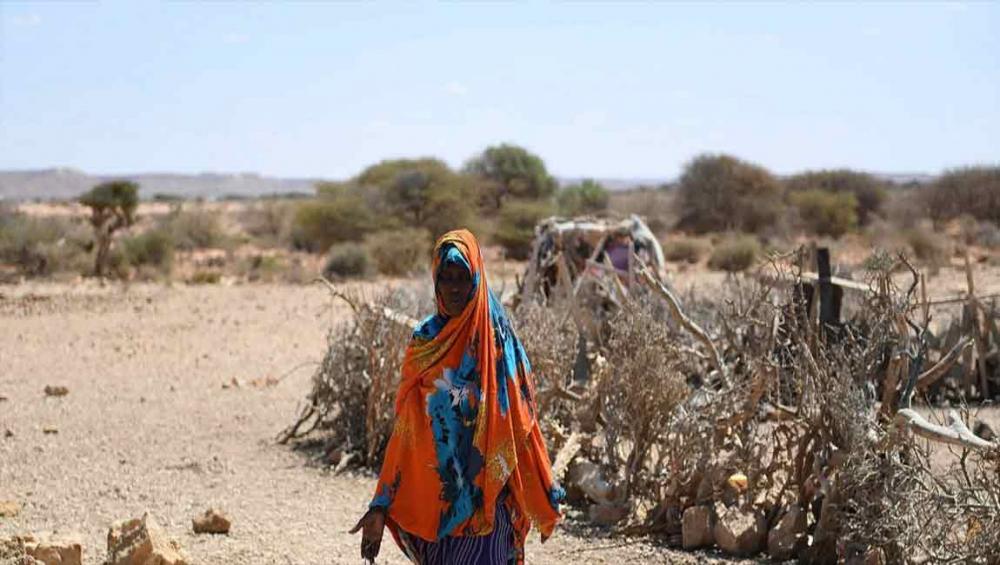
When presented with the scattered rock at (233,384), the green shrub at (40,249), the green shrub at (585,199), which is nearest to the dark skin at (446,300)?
the scattered rock at (233,384)

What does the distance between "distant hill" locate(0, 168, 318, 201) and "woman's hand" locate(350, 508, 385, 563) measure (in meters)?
97.1

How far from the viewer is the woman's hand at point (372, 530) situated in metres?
3.24

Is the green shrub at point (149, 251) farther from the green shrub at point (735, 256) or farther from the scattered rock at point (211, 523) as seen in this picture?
the scattered rock at point (211, 523)

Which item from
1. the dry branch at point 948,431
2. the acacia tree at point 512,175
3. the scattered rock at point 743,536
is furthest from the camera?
the acacia tree at point 512,175

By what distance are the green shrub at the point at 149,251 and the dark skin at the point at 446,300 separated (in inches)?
768

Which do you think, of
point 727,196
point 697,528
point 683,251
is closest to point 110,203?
point 683,251

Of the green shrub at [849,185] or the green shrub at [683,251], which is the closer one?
the green shrub at [683,251]

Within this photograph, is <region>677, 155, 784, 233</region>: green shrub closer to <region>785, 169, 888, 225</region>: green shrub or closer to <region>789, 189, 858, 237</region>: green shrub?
<region>789, 189, 858, 237</region>: green shrub

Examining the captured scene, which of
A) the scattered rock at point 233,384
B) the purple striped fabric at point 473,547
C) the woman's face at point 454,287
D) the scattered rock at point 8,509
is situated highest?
the woman's face at point 454,287

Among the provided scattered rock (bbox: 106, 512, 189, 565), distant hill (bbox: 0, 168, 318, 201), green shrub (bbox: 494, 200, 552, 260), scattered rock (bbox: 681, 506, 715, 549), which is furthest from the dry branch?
distant hill (bbox: 0, 168, 318, 201)

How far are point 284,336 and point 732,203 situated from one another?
21.8m

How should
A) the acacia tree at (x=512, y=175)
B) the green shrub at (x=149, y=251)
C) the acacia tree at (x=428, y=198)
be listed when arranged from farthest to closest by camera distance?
the acacia tree at (x=512, y=175) < the acacia tree at (x=428, y=198) < the green shrub at (x=149, y=251)

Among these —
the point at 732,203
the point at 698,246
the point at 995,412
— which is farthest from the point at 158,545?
the point at 732,203

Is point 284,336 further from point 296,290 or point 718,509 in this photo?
point 718,509
